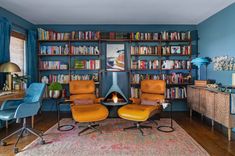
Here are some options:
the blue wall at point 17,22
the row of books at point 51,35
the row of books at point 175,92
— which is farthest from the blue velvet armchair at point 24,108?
the row of books at point 175,92

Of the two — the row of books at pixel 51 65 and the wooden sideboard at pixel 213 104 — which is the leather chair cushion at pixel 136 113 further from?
the row of books at pixel 51 65

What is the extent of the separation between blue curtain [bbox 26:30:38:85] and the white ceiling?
0.41m

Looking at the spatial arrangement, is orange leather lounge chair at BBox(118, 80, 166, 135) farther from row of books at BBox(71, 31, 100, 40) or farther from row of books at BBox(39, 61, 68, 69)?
row of books at BBox(39, 61, 68, 69)

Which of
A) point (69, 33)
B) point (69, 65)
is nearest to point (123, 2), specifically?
point (69, 33)

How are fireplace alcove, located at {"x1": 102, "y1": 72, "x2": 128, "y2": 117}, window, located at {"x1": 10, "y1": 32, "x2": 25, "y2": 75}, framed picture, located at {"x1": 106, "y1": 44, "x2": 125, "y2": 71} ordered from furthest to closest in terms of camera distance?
1. framed picture, located at {"x1": 106, "y1": 44, "x2": 125, "y2": 71}
2. fireplace alcove, located at {"x1": 102, "y1": 72, "x2": 128, "y2": 117}
3. window, located at {"x1": 10, "y1": 32, "x2": 25, "y2": 75}

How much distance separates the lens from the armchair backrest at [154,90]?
4207 mm

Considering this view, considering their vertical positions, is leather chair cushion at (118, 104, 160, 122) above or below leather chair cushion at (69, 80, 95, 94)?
below

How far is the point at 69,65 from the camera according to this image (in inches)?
213

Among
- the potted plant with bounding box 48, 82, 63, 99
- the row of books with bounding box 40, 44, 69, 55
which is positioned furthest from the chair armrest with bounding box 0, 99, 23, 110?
the row of books with bounding box 40, 44, 69, 55

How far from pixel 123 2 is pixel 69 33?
208 centimetres

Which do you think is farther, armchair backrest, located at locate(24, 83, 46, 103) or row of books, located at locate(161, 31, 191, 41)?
row of books, located at locate(161, 31, 191, 41)

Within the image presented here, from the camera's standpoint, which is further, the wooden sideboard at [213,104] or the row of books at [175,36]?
the row of books at [175,36]

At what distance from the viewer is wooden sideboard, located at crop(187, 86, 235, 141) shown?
3.29 meters

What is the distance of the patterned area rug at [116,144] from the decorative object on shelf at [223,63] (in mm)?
1561
